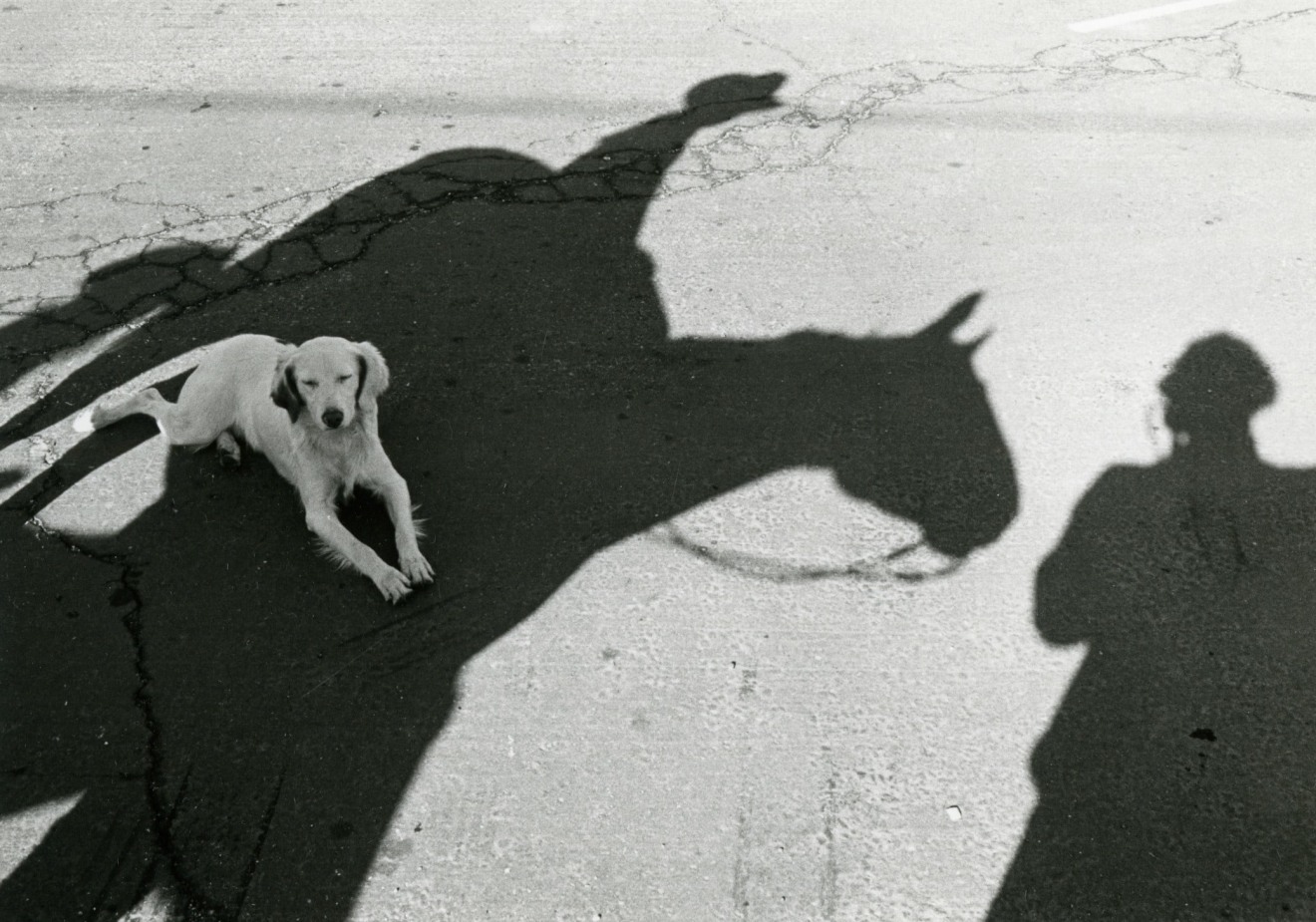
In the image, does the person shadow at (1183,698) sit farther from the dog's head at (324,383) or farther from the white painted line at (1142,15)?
the white painted line at (1142,15)

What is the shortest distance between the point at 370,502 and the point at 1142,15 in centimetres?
749

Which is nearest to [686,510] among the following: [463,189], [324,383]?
[324,383]

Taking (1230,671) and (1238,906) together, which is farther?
(1230,671)

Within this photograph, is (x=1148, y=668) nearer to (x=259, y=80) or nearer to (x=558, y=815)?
(x=558, y=815)

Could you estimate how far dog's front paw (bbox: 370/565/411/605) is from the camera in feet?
12.8

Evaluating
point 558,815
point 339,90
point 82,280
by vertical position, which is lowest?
point 558,815

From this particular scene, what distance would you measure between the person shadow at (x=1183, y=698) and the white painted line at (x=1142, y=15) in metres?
4.89

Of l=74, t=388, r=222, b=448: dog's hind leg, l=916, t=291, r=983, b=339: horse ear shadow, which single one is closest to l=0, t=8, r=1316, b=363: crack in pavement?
l=74, t=388, r=222, b=448: dog's hind leg

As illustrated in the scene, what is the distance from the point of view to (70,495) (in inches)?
174

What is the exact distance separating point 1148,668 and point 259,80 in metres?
7.20

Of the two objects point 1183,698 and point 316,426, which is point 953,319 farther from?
point 316,426

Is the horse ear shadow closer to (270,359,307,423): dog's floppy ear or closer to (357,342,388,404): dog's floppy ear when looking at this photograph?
(357,342,388,404): dog's floppy ear

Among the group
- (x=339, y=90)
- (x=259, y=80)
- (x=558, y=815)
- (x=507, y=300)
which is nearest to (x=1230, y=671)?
(x=558, y=815)

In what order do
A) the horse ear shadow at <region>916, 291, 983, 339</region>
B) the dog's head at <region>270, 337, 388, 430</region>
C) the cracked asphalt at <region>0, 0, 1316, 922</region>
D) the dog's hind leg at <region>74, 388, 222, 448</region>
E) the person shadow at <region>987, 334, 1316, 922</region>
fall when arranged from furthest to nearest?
the horse ear shadow at <region>916, 291, 983, 339</region> < the dog's hind leg at <region>74, 388, 222, 448</region> < the dog's head at <region>270, 337, 388, 430</region> < the cracked asphalt at <region>0, 0, 1316, 922</region> < the person shadow at <region>987, 334, 1316, 922</region>
